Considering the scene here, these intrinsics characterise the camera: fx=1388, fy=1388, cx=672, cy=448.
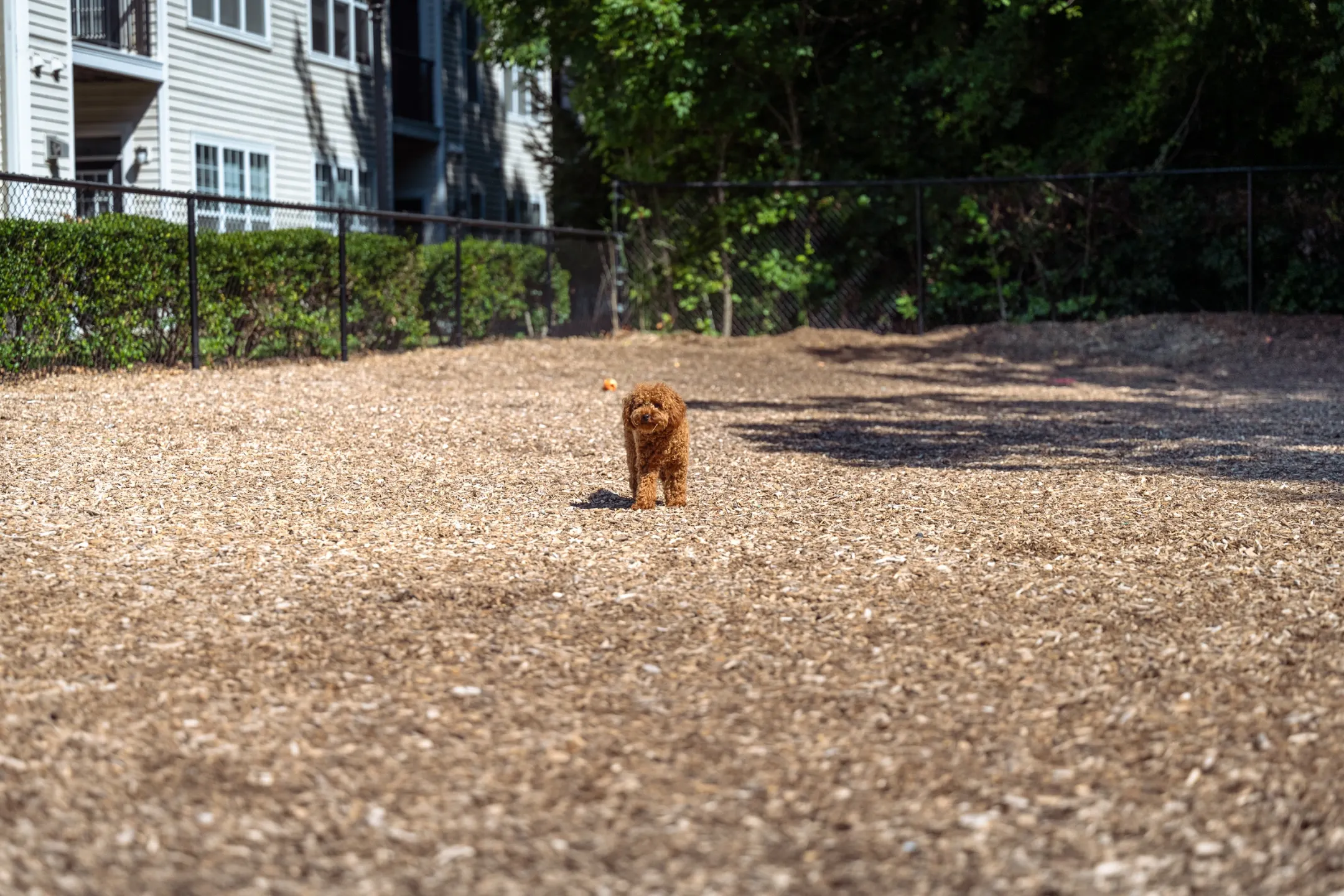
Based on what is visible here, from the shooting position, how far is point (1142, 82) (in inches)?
666

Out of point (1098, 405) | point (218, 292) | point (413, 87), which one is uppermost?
point (413, 87)

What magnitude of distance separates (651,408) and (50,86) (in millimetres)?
11709

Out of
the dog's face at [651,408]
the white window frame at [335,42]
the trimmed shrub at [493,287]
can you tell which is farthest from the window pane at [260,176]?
the dog's face at [651,408]

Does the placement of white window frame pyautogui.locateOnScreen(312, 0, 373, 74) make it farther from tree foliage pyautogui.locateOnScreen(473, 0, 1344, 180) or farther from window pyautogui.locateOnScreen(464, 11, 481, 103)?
window pyautogui.locateOnScreen(464, 11, 481, 103)

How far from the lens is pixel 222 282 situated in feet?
39.4

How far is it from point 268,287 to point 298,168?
769 cm

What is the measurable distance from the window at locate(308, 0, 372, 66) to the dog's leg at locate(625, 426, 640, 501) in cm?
1586

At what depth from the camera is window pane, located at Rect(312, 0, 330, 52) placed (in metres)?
20.1

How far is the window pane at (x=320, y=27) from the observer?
20.1 metres

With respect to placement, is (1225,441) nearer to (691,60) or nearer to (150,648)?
(150,648)

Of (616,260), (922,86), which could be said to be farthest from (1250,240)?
(616,260)

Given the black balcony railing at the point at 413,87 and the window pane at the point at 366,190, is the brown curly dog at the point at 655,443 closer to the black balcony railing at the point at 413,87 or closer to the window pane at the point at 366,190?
the window pane at the point at 366,190

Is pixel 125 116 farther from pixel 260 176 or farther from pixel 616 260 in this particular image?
pixel 616 260

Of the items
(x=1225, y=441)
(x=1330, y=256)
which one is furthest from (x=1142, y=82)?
(x=1225, y=441)
